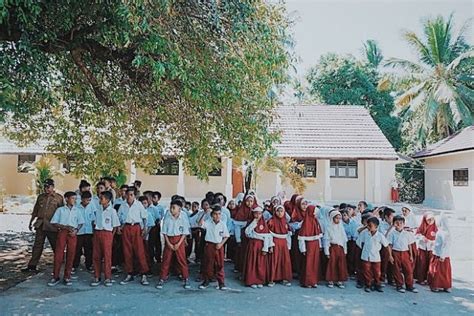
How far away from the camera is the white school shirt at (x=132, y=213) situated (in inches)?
294

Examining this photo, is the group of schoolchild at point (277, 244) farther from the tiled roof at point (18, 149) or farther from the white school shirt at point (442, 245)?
the tiled roof at point (18, 149)

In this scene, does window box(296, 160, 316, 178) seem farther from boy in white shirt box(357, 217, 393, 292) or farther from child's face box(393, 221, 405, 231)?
boy in white shirt box(357, 217, 393, 292)

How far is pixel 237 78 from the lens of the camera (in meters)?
6.02

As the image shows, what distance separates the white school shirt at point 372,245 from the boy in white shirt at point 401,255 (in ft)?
0.82

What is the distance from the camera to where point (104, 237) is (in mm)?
7191

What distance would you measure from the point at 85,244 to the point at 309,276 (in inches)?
159

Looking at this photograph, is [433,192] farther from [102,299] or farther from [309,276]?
[102,299]

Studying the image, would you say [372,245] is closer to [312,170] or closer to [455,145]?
[312,170]

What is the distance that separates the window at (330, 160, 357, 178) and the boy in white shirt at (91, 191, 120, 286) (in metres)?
14.4

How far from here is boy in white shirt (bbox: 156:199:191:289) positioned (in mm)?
7152

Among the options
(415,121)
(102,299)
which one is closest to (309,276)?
(102,299)

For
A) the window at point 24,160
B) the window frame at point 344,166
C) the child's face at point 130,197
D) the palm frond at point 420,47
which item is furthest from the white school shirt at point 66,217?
the palm frond at point 420,47

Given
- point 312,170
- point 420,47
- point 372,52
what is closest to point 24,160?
point 312,170

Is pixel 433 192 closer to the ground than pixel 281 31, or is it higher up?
closer to the ground
